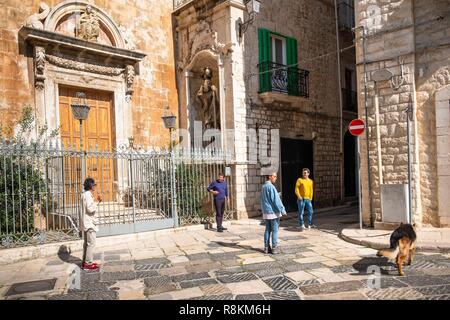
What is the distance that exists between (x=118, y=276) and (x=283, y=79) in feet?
30.6

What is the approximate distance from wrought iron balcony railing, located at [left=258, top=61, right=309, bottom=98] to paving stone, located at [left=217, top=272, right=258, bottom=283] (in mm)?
7934

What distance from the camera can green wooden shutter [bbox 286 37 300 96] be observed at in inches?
518

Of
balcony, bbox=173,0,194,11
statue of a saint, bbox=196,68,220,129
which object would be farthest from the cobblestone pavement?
balcony, bbox=173,0,194,11

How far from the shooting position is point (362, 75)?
9070 millimetres

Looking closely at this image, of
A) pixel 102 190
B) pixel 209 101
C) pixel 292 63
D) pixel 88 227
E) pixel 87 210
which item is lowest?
pixel 88 227

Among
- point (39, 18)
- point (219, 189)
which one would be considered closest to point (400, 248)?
point (219, 189)

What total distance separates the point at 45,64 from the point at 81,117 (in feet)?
9.44

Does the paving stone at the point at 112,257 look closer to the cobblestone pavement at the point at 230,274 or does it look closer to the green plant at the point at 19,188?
the cobblestone pavement at the point at 230,274

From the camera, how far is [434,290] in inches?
180

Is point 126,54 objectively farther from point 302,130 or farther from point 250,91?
point 302,130

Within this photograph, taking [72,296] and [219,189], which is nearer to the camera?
[72,296]

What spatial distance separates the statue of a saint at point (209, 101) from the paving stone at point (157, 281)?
742 centimetres

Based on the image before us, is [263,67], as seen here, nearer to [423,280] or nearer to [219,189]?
[219,189]
